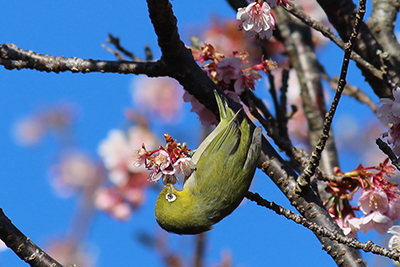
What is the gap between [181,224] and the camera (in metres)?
3.38

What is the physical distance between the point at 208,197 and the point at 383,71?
5.13 feet

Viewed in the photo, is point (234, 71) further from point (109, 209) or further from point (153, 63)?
point (109, 209)

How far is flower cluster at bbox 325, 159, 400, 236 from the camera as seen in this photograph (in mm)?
3150

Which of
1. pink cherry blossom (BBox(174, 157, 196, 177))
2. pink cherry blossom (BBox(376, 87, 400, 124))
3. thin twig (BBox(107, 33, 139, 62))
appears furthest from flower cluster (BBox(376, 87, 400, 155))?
thin twig (BBox(107, 33, 139, 62))

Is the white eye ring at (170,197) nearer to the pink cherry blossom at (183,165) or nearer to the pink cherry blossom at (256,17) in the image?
the pink cherry blossom at (183,165)

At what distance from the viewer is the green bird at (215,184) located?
11.1 feet

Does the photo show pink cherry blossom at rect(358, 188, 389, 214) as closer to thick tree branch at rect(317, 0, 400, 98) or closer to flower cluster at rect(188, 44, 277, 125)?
thick tree branch at rect(317, 0, 400, 98)

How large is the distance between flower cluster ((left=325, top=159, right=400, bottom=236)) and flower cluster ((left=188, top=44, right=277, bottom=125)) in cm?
95

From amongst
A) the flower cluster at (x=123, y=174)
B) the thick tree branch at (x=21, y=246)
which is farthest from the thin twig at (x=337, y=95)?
the flower cluster at (x=123, y=174)

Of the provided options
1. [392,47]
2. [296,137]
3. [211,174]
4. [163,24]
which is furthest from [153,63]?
[296,137]

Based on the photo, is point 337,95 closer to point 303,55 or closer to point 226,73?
point 226,73

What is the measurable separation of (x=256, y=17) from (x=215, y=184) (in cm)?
131

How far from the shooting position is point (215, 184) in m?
3.49

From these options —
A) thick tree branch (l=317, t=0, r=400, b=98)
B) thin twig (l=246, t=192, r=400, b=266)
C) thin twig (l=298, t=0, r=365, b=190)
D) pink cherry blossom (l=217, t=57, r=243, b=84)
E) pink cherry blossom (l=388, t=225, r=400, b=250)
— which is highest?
thick tree branch (l=317, t=0, r=400, b=98)
